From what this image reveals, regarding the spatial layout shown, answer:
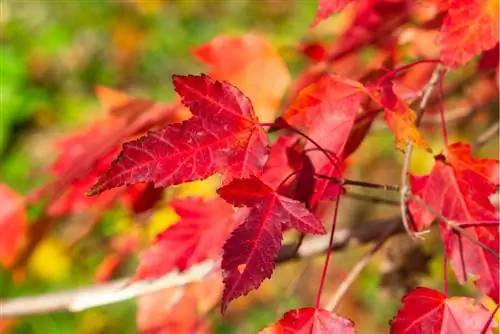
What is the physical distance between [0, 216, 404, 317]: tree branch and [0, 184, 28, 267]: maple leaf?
16 cm

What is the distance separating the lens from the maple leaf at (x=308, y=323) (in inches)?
20.1

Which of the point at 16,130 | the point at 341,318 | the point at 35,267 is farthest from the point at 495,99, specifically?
the point at 16,130

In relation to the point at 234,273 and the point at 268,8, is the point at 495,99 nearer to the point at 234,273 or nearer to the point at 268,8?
the point at 234,273

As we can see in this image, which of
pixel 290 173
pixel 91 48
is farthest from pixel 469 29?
pixel 91 48

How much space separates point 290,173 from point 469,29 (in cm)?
19

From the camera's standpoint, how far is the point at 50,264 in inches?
93.8

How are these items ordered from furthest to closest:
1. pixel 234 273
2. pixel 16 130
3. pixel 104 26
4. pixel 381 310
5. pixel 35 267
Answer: pixel 104 26 < pixel 16 130 < pixel 35 267 < pixel 381 310 < pixel 234 273

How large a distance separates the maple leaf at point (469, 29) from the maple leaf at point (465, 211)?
0.33 feet

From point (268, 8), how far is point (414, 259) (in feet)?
9.01

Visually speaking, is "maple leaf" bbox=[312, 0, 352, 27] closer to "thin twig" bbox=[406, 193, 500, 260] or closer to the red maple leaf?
the red maple leaf

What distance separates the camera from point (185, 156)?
0.52 m

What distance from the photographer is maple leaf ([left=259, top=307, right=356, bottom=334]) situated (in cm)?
51

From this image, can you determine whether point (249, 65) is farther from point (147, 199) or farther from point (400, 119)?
point (400, 119)

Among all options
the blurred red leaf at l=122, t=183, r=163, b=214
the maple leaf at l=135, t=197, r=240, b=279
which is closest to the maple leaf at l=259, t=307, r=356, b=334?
the maple leaf at l=135, t=197, r=240, b=279
